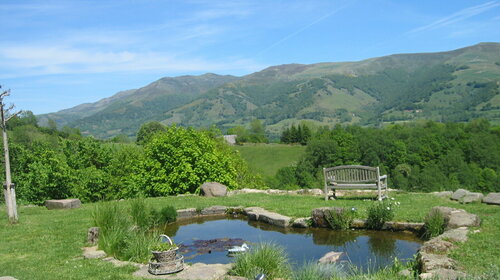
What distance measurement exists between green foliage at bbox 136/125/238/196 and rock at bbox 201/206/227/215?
4623mm

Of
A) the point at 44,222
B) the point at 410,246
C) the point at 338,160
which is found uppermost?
the point at 44,222

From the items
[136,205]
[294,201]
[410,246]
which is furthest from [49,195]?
[410,246]

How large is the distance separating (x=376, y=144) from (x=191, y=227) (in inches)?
2680

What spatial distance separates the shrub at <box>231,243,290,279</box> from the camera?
5.93 metres

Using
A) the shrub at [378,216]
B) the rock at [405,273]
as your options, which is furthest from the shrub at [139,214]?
the rock at [405,273]

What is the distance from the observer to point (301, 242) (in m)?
9.01

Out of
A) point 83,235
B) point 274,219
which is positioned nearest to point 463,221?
point 274,219

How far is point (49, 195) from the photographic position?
56.1 feet

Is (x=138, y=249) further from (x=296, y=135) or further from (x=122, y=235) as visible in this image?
(x=296, y=135)

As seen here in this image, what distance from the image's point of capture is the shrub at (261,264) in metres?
5.93

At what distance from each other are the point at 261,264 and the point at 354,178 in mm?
7866

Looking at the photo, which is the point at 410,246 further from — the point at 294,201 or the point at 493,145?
the point at 493,145

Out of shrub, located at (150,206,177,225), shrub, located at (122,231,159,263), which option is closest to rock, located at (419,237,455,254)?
shrub, located at (122,231,159,263)

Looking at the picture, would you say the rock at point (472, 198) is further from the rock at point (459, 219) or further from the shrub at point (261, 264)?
the shrub at point (261, 264)
